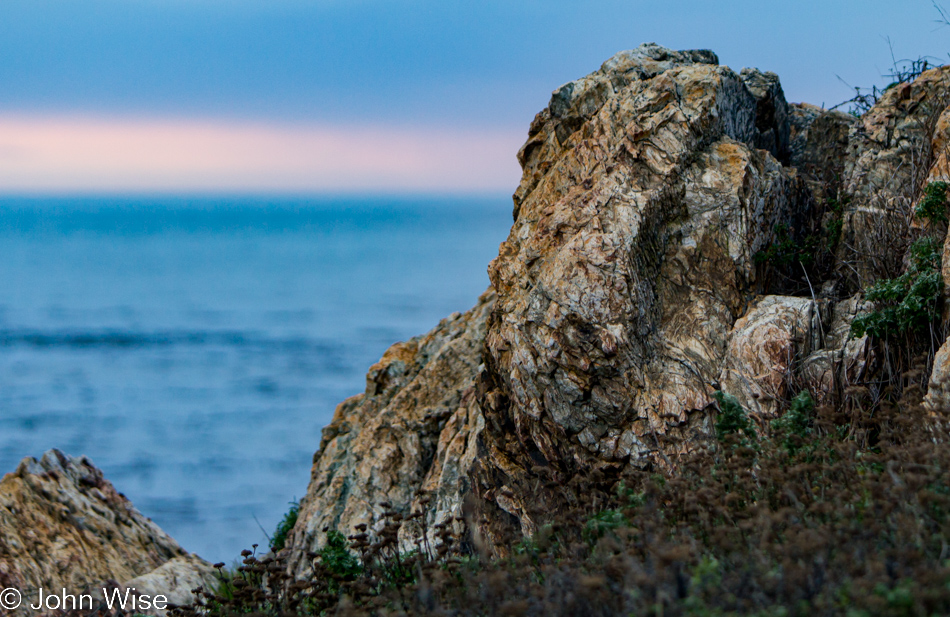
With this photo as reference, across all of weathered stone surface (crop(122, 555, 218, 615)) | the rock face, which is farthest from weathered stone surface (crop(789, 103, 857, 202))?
the rock face

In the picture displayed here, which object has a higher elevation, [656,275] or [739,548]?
[656,275]

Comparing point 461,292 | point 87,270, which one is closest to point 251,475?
point 461,292

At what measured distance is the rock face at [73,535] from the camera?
29.0ft

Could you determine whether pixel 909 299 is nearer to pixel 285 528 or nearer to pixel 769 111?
pixel 769 111

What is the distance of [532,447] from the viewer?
7.37 m

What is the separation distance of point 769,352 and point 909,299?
3.90ft

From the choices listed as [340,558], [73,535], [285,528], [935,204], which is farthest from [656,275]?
[73,535]

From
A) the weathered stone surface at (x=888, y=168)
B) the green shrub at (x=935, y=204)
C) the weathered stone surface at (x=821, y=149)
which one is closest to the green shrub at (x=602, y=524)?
the weathered stone surface at (x=888, y=168)

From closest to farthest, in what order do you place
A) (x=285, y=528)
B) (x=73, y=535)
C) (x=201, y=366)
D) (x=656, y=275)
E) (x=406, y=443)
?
(x=656, y=275), (x=73, y=535), (x=406, y=443), (x=285, y=528), (x=201, y=366)

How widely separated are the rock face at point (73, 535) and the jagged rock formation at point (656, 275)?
254 cm

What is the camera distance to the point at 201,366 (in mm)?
60188

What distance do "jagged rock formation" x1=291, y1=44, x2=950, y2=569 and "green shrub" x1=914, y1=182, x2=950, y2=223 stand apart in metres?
0.40

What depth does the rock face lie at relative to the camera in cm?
884

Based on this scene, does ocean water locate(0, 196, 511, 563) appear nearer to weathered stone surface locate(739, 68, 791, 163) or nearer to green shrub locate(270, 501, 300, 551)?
green shrub locate(270, 501, 300, 551)
